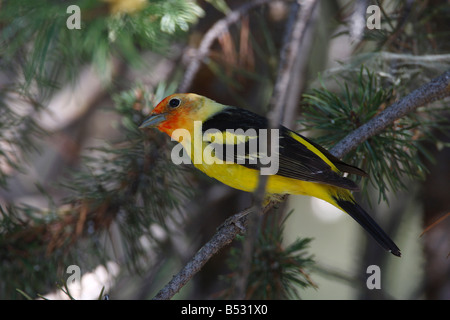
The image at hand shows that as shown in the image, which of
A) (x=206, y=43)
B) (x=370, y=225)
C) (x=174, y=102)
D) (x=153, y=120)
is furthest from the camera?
(x=206, y=43)

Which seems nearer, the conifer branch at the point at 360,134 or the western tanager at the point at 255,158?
the conifer branch at the point at 360,134

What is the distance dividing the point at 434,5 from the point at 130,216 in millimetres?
1741

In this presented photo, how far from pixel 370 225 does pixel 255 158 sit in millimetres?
516

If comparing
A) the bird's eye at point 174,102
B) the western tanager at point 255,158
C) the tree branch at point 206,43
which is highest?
the tree branch at point 206,43

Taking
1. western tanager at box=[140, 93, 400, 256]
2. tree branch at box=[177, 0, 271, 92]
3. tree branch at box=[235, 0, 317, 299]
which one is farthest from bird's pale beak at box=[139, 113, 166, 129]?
tree branch at box=[235, 0, 317, 299]

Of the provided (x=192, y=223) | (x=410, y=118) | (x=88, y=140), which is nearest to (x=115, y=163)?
(x=192, y=223)

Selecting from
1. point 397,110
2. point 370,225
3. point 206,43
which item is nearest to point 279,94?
point 397,110

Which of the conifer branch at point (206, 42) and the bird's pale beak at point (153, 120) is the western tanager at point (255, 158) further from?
the conifer branch at point (206, 42)

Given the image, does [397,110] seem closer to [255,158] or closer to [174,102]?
[255,158]

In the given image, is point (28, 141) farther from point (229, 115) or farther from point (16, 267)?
point (229, 115)

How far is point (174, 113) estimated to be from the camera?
2.19 m

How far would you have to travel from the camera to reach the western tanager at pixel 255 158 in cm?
188

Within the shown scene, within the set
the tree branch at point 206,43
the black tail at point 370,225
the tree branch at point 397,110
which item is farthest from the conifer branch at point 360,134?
the tree branch at point 206,43

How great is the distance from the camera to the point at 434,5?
2.31 m
